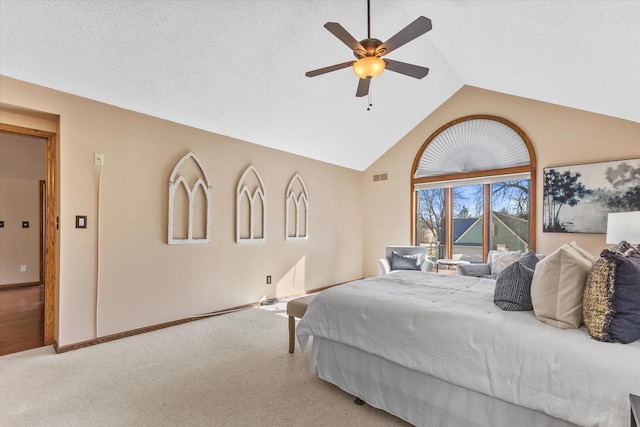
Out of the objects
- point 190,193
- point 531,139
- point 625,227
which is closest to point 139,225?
point 190,193

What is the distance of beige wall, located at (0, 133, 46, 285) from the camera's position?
5145 millimetres

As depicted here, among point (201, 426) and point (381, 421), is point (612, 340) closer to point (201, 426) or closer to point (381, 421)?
point (381, 421)

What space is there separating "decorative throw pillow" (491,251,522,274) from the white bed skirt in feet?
9.82

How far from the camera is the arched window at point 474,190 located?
186 inches

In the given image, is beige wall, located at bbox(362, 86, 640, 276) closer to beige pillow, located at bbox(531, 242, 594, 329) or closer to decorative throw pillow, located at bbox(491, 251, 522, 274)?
decorative throw pillow, located at bbox(491, 251, 522, 274)

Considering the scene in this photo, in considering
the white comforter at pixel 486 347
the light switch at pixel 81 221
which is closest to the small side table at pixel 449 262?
the white comforter at pixel 486 347

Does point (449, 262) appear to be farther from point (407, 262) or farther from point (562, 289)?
point (562, 289)

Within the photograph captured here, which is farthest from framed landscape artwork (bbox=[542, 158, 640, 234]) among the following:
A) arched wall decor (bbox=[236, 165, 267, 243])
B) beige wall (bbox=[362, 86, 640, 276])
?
arched wall decor (bbox=[236, 165, 267, 243])

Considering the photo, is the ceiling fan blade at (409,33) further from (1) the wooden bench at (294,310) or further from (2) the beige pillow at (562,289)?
(1) the wooden bench at (294,310)

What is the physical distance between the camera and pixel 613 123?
3896 millimetres

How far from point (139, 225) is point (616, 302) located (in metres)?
3.84

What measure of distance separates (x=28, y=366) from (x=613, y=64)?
5.58m

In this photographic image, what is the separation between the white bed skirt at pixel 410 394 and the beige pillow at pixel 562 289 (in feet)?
1.50

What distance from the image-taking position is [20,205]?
534 cm
